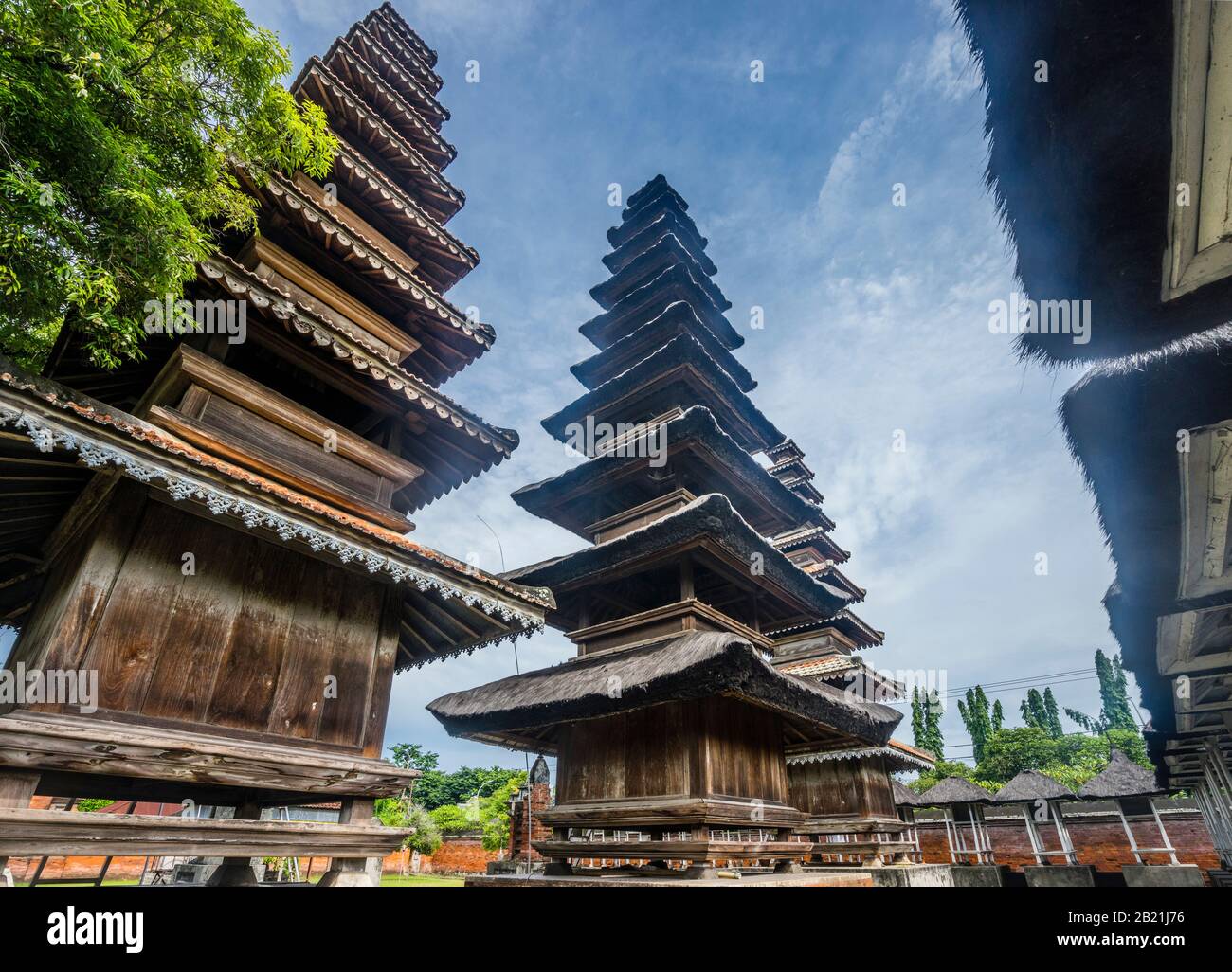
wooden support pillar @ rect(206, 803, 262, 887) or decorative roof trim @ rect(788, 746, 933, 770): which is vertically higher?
decorative roof trim @ rect(788, 746, 933, 770)

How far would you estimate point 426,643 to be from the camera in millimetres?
7945

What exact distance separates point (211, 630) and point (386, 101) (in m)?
10.6

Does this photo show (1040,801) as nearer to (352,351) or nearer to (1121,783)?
(1121,783)

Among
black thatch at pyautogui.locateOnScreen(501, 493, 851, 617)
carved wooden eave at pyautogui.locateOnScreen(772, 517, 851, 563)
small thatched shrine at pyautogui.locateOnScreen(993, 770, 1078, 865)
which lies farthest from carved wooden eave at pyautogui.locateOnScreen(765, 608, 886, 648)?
small thatched shrine at pyautogui.locateOnScreen(993, 770, 1078, 865)

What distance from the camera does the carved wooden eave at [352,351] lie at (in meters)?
6.23

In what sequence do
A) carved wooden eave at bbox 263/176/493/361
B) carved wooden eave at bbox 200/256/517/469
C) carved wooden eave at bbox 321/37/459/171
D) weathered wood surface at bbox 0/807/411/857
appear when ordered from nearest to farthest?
weathered wood surface at bbox 0/807/411/857, carved wooden eave at bbox 200/256/517/469, carved wooden eave at bbox 263/176/493/361, carved wooden eave at bbox 321/37/459/171

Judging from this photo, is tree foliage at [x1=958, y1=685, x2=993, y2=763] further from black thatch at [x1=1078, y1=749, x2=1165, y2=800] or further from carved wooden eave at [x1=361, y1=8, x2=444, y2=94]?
carved wooden eave at [x1=361, y1=8, x2=444, y2=94]

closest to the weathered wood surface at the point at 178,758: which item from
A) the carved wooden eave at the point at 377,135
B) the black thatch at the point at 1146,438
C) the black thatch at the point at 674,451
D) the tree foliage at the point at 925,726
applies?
the black thatch at the point at 1146,438

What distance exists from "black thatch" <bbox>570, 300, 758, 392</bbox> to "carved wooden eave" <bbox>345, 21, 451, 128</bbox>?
6.57m

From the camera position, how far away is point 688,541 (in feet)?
32.6

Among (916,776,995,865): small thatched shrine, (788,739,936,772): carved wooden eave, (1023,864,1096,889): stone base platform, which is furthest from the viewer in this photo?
(916,776,995,865): small thatched shrine

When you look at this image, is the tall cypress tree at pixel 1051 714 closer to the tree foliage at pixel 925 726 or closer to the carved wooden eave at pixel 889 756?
the tree foliage at pixel 925 726

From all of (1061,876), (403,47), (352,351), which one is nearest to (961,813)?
(1061,876)

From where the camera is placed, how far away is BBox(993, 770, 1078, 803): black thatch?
20.5 m
